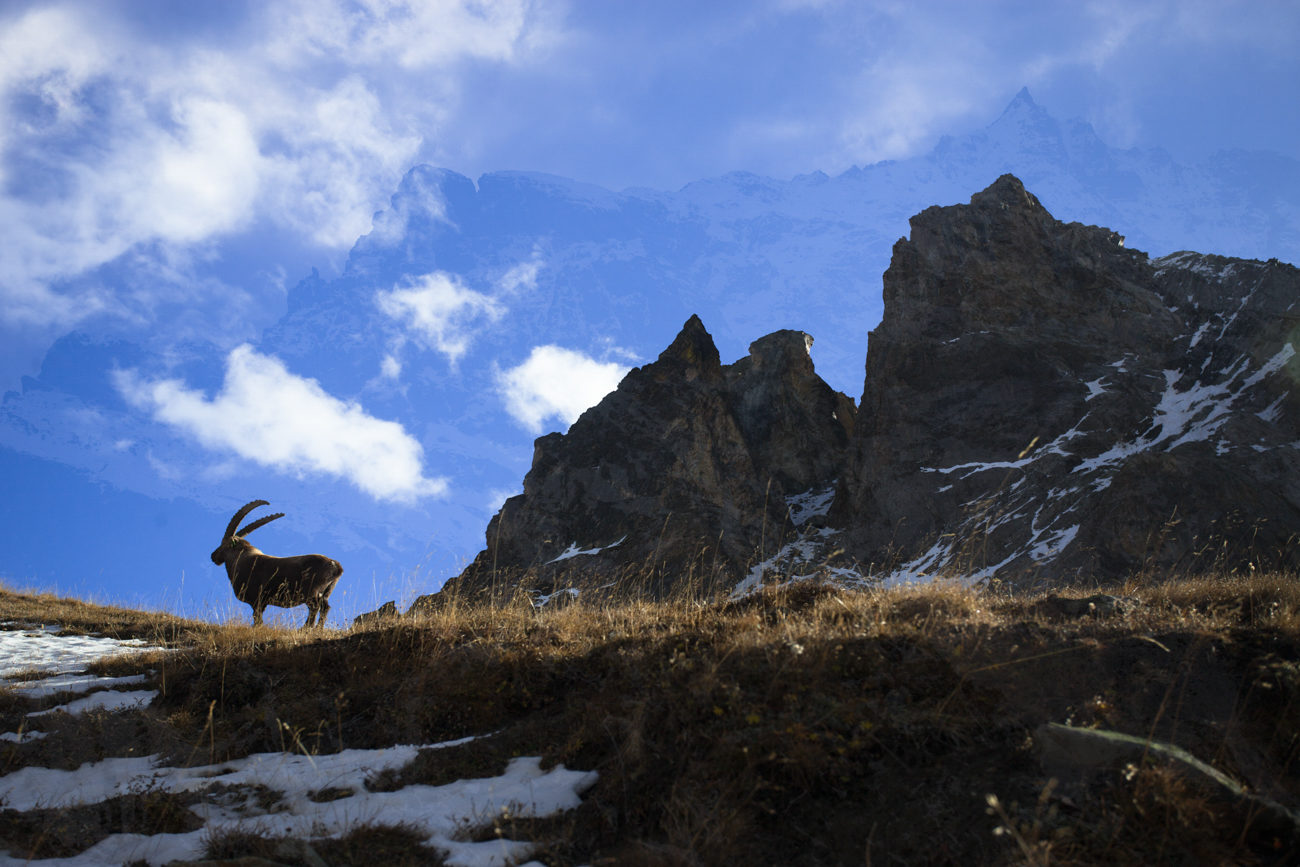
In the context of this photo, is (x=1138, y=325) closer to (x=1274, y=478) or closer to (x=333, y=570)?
(x=1274, y=478)

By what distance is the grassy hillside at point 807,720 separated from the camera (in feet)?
11.4

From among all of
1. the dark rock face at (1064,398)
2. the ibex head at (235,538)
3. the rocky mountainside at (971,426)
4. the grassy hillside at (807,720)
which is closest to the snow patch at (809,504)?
the rocky mountainside at (971,426)

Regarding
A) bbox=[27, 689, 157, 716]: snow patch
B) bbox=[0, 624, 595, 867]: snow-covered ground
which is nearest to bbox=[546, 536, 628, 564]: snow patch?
bbox=[27, 689, 157, 716]: snow patch

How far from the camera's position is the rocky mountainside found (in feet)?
155

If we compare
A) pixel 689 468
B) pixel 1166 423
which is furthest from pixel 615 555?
pixel 1166 423

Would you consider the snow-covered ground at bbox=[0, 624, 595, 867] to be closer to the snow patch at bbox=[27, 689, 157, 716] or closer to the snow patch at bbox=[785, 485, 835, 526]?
the snow patch at bbox=[27, 689, 157, 716]

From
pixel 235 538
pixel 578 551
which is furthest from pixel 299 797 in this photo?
pixel 578 551

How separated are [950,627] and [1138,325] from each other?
69510mm

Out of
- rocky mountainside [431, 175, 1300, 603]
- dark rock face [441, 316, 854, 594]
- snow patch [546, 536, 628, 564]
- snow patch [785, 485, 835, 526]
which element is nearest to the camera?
rocky mountainside [431, 175, 1300, 603]

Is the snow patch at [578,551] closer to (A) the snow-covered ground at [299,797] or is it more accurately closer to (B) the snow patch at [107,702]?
(B) the snow patch at [107,702]

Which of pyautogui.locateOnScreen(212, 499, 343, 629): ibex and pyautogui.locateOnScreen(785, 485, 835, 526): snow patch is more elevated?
pyautogui.locateOnScreen(785, 485, 835, 526): snow patch

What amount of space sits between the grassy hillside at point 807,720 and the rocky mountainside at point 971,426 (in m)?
41.7

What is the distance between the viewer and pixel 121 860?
13.0 feet

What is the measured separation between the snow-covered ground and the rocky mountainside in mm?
43941
